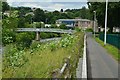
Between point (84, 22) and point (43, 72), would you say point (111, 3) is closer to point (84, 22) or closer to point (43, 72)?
point (43, 72)

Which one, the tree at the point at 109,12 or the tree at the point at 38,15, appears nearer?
the tree at the point at 109,12

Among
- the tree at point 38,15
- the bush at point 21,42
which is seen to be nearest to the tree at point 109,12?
the tree at point 38,15

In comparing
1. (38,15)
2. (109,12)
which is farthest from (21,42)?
(38,15)

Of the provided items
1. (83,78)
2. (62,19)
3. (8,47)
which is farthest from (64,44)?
(62,19)

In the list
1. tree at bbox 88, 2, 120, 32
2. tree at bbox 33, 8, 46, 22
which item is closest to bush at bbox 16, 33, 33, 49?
tree at bbox 88, 2, 120, 32

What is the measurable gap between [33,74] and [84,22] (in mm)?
176044

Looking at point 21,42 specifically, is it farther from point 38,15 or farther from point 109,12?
point 38,15

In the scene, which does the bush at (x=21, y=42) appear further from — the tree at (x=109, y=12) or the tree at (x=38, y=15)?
the tree at (x=38, y=15)

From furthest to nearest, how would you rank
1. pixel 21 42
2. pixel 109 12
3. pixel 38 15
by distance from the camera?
pixel 38 15
pixel 109 12
pixel 21 42

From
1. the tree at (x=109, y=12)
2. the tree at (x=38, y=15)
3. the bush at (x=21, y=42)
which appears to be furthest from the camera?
the tree at (x=38, y=15)

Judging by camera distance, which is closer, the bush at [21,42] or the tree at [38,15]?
the bush at [21,42]

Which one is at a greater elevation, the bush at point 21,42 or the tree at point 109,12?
the tree at point 109,12

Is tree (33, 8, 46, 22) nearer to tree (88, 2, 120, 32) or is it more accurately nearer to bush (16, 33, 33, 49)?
tree (88, 2, 120, 32)

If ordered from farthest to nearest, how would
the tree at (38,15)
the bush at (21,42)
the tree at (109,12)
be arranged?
the tree at (38,15)
the tree at (109,12)
the bush at (21,42)
